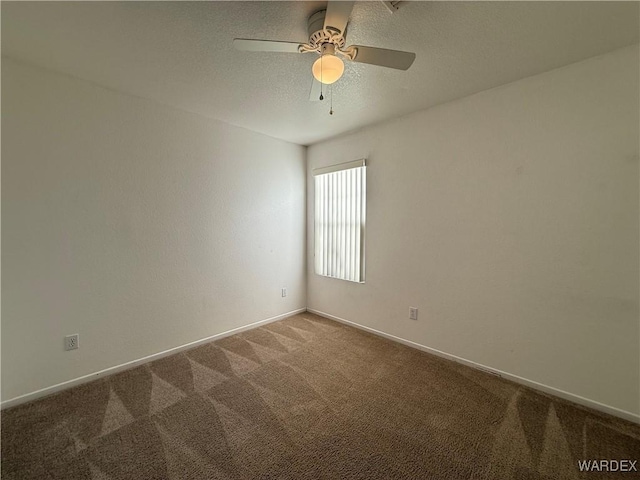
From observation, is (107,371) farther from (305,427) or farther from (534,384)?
(534,384)

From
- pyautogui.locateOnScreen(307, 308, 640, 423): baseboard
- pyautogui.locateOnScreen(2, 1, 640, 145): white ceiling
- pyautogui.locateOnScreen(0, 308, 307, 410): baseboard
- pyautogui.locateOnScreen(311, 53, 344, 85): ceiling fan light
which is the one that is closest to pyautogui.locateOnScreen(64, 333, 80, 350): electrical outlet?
pyautogui.locateOnScreen(0, 308, 307, 410): baseboard

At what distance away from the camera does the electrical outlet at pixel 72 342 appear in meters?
2.09

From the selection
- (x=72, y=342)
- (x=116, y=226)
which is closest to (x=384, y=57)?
(x=116, y=226)

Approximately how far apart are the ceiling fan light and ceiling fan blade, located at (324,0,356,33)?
5.3 inches

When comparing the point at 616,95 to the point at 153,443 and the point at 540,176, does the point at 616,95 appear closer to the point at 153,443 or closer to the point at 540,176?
the point at 540,176

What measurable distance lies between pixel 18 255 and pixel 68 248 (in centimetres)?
26

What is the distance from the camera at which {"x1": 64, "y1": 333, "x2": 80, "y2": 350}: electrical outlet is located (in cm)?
209

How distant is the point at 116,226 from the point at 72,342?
3.22 ft

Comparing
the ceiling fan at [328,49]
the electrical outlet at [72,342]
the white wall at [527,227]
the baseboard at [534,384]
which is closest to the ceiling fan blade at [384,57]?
the ceiling fan at [328,49]

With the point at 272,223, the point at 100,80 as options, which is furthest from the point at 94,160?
the point at 272,223

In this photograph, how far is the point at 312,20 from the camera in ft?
4.75

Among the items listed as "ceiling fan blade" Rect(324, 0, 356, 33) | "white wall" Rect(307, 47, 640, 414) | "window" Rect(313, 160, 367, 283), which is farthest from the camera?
"window" Rect(313, 160, 367, 283)

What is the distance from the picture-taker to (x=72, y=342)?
2.11 meters

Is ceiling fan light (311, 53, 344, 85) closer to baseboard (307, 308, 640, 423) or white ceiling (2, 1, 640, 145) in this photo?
white ceiling (2, 1, 640, 145)
